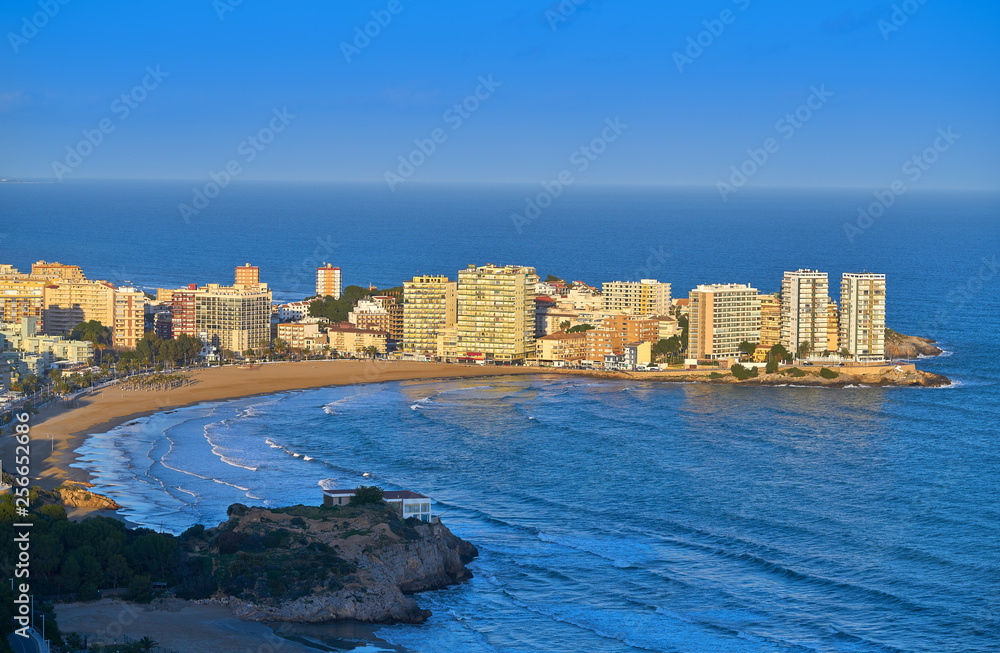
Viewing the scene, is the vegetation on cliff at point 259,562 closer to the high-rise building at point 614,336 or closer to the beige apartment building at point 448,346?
the high-rise building at point 614,336

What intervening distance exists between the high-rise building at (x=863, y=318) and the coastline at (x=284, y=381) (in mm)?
2774

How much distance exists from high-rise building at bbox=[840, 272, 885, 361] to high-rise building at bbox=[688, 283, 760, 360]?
5340mm

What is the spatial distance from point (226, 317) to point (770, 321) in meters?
31.0

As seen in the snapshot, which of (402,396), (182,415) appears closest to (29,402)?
(182,415)

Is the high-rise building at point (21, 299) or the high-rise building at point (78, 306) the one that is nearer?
the high-rise building at point (78, 306)

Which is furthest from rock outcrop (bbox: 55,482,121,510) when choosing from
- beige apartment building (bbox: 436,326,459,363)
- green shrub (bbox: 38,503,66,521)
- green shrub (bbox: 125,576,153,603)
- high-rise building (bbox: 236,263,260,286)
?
high-rise building (bbox: 236,263,260,286)

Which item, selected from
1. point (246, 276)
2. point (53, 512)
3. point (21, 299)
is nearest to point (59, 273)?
point (21, 299)

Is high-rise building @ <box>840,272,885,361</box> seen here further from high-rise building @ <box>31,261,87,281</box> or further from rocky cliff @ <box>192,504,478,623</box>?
high-rise building @ <box>31,261,87,281</box>

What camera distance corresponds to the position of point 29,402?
181 feet

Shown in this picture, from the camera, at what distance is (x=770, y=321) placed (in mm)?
75312

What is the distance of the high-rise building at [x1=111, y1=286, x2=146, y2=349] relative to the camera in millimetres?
75713

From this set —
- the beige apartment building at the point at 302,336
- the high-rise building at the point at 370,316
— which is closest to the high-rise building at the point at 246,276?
the beige apartment building at the point at 302,336

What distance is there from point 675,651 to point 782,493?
48.1 ft

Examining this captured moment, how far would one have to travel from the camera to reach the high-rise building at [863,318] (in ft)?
234
